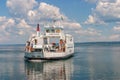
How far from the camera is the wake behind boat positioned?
91562mm

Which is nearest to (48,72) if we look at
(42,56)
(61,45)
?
(42,56)

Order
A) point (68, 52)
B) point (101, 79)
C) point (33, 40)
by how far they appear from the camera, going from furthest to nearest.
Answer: point (68, 52) < point (33, 40) < point (101, 79)

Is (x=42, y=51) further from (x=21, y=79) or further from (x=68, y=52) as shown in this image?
(x=21, y=79)

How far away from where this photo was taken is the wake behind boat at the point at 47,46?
91562 mm

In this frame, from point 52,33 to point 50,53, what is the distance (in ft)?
40.0

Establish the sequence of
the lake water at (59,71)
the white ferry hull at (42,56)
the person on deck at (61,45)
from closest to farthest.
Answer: the lake water at (59,71) < the white ferry hull at (42,56) < the person on deck at (61,45)

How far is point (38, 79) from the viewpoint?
189 feet

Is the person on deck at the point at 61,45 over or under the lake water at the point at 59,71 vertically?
over

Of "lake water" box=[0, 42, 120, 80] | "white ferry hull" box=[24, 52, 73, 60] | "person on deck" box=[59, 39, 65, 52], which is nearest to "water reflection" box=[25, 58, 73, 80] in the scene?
"lake water" box=[0, 42, 120, 80]

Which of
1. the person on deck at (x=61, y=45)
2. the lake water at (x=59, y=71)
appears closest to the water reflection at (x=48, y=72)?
the lake water at (x=59, y=71)

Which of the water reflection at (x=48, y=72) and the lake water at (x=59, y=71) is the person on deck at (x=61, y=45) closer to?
the lake water at (x=59, y=71)

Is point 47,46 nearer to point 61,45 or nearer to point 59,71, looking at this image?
point 61,45

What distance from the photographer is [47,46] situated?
101 metres

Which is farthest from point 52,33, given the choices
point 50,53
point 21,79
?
point 21,79
